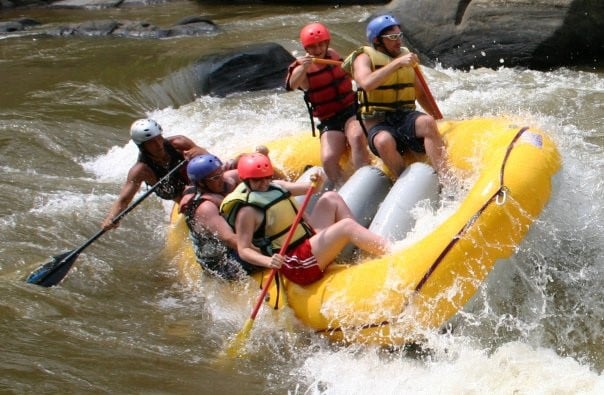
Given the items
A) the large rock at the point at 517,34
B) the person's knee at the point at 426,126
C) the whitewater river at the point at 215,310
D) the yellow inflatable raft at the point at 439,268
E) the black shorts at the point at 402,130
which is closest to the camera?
the whitewater river at the point at 215,310

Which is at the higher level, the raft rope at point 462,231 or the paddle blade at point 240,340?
the raft rope at point 462,231

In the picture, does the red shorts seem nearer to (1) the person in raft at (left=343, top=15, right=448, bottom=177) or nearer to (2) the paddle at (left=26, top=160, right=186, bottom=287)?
(1) the person in raft at (left=343, top=15, right=448, bottom=177)

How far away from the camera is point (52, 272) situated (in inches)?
194

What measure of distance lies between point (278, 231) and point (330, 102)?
4.47 ft

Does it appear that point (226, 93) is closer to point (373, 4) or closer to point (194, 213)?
point (194, 213)

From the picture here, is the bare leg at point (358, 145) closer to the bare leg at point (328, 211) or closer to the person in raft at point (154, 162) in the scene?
the bare leg at point (328, 211)

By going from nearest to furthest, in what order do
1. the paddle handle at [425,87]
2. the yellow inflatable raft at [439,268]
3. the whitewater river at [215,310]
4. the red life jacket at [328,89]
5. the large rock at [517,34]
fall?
the whitewater river at [215,310] → the yellow inflatable raft at [439,268] → the paddle handle at [425,87] → the red life jacket at [328,89] → the large rock at [517,34]

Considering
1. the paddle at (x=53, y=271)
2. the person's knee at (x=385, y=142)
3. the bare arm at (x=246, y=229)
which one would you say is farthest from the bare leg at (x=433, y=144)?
the paddle at (x=53, y=271)

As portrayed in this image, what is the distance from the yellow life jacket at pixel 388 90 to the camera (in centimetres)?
500

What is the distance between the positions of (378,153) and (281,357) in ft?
4.93

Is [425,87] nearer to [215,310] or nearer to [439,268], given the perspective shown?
[439,268]

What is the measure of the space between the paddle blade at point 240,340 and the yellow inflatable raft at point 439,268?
9.9 inches

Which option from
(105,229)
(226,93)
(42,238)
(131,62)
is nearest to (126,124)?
(226,93)

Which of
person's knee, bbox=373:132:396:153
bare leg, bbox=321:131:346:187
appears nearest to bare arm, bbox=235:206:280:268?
person's knee, bbox=373:132:396:153
